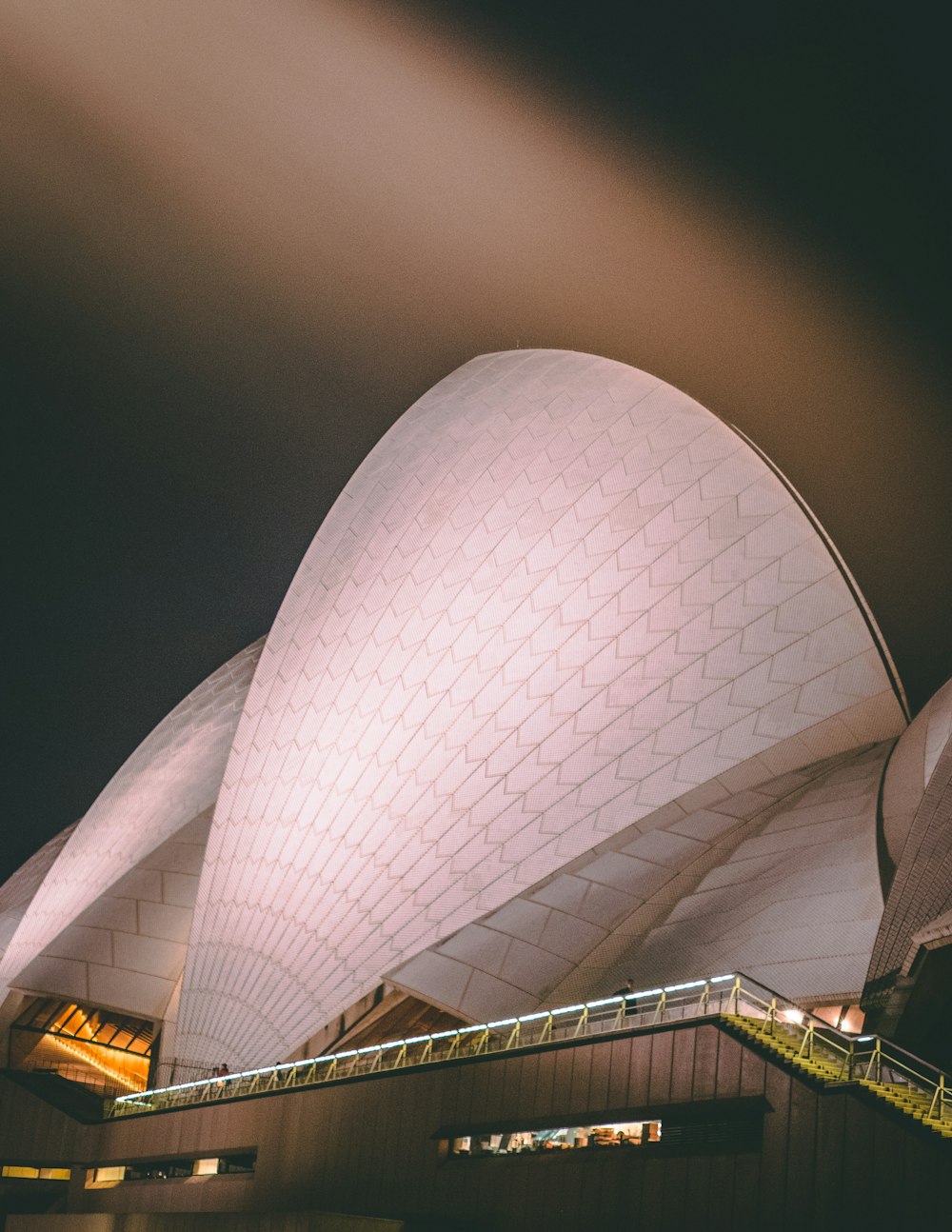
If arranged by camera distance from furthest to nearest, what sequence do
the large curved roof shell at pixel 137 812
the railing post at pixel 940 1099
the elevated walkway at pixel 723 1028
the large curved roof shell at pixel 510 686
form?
the large curved roof shell at pixel 137 812, the large curved roof shell at pixel 510 686, the elevated walkway at pixel 723 1028, the railing post at pixel 940 1099

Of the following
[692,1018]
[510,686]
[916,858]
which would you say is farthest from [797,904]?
[510,686]

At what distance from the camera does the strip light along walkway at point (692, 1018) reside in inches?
374

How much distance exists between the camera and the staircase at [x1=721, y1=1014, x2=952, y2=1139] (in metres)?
8.97

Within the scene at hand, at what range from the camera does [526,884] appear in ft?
55.6

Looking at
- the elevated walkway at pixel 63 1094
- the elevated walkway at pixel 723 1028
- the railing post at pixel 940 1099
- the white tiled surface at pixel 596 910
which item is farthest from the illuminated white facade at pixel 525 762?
the railing post at pixel 940 1099

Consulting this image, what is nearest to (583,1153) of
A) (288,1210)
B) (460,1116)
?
(460,1116)

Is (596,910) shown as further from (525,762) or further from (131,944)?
(131,944)

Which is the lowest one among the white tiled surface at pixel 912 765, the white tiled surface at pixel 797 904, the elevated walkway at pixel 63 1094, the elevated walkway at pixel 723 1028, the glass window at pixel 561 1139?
the glass window at pixel 561 1139

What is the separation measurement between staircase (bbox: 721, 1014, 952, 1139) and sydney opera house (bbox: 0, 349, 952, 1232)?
0.10ft

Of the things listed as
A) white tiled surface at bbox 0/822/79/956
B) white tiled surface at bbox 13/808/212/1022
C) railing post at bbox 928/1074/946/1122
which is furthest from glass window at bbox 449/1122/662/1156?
white tiled surface at bbox 0/822/79/956

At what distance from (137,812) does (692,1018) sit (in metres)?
16.8

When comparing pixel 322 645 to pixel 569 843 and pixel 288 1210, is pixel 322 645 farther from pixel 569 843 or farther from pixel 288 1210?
pixel 288 1210

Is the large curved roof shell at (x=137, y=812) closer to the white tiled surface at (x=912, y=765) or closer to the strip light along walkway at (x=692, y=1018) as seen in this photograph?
the strip light along walkway at (x=692, y=1018)

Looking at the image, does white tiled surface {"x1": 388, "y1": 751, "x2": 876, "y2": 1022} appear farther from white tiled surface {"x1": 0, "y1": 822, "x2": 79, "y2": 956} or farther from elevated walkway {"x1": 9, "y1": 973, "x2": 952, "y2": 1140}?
white tiled surface {"x1": 0, "y1": 822, "x2": 79, "y2": 956}
